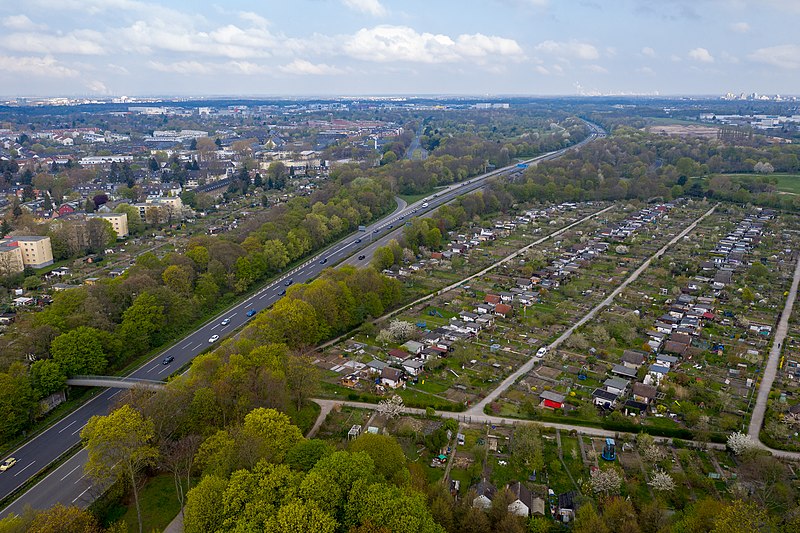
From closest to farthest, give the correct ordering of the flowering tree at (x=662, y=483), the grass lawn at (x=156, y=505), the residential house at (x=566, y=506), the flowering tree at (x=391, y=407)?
the residential house at (x=566, y=506), the grass lawn at (x=156, y=505), the flowering tree at (x=662, y=483), the flowering tree at (x=391, y=407)

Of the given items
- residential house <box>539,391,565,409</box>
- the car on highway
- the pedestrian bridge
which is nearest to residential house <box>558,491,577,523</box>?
residential house <box>539,391,565,409</box>

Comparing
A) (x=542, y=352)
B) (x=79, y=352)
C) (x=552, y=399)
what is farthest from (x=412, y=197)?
(x=79, y=352)

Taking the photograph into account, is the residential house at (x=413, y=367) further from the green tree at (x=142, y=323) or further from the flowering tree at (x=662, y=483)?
the green tree at (x=142, y=323)

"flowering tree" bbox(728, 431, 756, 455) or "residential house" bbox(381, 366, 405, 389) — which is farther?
"residential house" bbox(381, 366, 405, 389)

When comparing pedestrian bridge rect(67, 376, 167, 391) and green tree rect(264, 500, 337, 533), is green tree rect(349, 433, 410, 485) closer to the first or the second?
green tree rect(264, 500, 337, 533)

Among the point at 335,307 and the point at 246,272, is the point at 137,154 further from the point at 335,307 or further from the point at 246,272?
the point at 335,307

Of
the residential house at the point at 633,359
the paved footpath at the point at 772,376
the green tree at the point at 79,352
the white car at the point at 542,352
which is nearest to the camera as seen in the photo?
the paved footpath at the point at 772,376

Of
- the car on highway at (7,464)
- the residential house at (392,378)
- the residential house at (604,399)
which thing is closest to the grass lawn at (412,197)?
the residential house at (392,378)
